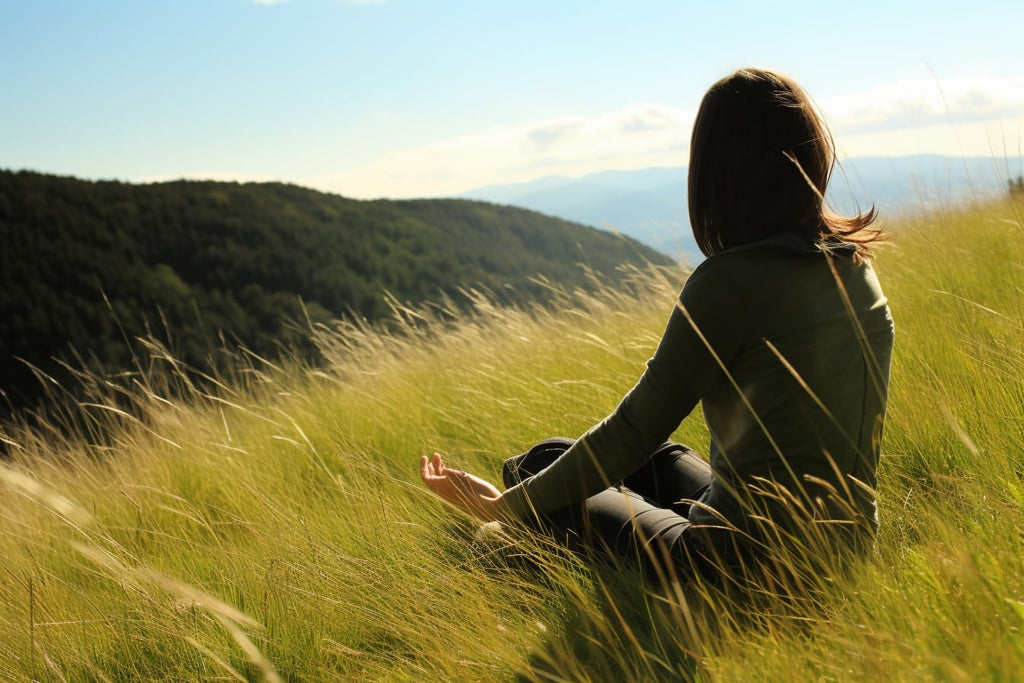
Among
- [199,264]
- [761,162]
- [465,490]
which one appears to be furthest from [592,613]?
[199,264]

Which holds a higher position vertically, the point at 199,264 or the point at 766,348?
the point at 199,264

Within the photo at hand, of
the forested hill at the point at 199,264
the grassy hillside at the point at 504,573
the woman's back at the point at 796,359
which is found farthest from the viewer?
the forested hill at the point at 199,264

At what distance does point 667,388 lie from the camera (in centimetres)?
150

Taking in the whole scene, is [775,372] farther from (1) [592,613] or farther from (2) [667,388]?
(1) [592,613]

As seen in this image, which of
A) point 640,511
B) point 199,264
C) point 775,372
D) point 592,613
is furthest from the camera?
point 199,264

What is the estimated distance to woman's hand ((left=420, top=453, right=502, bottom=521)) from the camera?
76.5 inches

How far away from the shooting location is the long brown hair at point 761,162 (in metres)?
1.46

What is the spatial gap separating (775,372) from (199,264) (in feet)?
88.0

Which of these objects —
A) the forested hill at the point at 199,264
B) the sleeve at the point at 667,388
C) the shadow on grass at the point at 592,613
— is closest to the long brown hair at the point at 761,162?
the sleeve at the point at 667,388

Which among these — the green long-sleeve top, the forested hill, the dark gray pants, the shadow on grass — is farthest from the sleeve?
the forested hill

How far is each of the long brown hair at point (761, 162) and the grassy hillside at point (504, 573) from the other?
555mm

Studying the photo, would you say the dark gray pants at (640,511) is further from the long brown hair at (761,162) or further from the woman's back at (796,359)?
the long brown hair at (761,162)

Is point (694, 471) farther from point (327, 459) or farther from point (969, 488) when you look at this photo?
point (327, 459)

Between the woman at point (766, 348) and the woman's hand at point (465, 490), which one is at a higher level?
the woman at point (766, 348)
